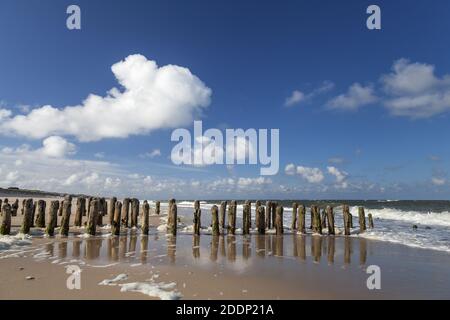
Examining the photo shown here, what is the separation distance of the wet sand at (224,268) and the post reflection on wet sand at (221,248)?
0.10 ft

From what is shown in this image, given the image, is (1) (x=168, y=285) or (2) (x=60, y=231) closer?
(1) (x=168, y=285)

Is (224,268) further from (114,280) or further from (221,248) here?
(221,248)

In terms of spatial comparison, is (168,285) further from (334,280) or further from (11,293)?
(334,280)

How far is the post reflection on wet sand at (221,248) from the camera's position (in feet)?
34.8

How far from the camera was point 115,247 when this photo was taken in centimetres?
1207

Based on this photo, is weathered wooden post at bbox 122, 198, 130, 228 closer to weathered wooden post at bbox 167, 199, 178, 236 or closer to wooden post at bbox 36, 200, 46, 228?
weathered wooden post at bbox 167, 199, 178, 236

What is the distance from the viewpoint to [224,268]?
909 centimetres

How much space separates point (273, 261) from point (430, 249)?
7.56 m

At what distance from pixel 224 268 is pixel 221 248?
333 centimetres

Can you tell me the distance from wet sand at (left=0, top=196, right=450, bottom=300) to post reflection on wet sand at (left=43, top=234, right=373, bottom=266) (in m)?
0.03

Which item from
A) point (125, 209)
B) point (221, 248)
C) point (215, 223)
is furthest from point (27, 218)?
point (221, 248)

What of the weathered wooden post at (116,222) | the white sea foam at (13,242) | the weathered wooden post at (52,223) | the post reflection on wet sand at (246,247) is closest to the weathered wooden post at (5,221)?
the white sea foam at (13,242)

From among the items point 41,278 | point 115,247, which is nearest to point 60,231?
point 115,247
